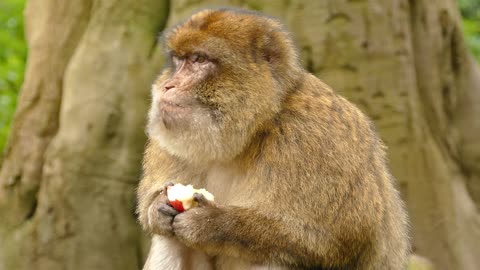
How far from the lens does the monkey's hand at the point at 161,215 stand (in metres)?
4.49

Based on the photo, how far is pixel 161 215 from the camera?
4.51 m

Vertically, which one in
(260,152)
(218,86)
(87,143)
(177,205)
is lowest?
(87,143)

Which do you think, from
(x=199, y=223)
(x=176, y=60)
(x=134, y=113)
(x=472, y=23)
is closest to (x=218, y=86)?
(x=176, y=60)

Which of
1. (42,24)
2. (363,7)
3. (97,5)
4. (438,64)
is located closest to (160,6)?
(97,5)

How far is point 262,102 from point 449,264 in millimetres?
3709

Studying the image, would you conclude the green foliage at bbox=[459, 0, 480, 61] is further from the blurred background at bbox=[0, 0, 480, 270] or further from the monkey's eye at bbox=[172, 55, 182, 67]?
the monkey's eye at bbox=[172, 55, 182, 67]

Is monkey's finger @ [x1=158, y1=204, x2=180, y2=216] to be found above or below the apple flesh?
below

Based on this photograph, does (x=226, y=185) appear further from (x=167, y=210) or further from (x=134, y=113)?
(x=134, y=113)

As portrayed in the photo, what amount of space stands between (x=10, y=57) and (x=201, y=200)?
5.68m

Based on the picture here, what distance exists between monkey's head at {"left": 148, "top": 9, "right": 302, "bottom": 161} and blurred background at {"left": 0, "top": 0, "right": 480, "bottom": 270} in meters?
2.59

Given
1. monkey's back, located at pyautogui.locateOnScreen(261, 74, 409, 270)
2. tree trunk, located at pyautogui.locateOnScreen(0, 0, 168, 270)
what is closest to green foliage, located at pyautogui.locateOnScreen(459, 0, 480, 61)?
tree trunk, located at pyautogui.locateOnScreen(0, 0, 168, 270)

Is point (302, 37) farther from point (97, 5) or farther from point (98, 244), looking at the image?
point (98, 244)

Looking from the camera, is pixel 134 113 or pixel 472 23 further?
pixel 472 23

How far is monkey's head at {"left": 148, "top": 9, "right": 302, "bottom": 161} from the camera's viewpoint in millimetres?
4348
